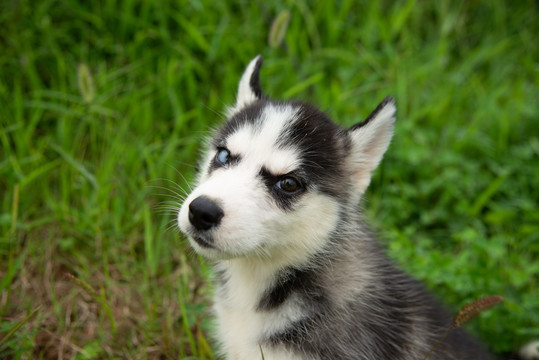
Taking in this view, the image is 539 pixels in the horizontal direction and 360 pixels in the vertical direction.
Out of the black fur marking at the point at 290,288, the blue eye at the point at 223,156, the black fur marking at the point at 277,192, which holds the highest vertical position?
the blue eye at the point at 223,156

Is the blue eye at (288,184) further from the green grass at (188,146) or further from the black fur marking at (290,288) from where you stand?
the green grass at (188,146)

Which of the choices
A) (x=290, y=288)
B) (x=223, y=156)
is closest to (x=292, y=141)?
(x=223, y=156)

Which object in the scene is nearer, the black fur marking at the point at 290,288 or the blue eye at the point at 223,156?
the black fur marking at the point at 290,288

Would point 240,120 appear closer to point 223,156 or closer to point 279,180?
point 223,156

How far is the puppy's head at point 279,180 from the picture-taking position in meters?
2.57

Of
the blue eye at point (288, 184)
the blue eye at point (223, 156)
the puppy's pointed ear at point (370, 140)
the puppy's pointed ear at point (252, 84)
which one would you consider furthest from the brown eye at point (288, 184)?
the puppy's pointed ear at point (252, 84)

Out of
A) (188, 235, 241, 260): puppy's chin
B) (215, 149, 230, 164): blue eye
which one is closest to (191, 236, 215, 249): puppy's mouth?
(188, 235, 241, 260): puppy's chin

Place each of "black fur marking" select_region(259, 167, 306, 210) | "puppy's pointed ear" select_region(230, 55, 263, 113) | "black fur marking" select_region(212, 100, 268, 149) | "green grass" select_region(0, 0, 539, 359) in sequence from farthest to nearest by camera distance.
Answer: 1. "green grass" select_region(0, 0, 539, 359)
2. "puppy's pointed ear" select_region(230, 55, 263, 113)
3. "black fur marking" select_region(212, 100, 268, 149)
4. "black fur marking" select_region(259, 167, 306, 210)

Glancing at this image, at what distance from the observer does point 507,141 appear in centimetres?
544

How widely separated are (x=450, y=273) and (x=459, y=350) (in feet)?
2.87

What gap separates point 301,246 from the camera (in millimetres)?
Answer: 2850

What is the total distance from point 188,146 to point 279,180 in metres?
2.18

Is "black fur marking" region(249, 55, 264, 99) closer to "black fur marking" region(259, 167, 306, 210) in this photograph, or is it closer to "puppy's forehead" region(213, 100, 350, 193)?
"puppy's forehead" region(213, 100, 350, 193)

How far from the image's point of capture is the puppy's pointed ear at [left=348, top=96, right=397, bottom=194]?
298cm
